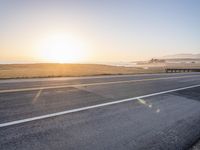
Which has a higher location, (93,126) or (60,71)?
(60,71)

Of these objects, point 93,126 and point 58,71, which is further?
point 58,71

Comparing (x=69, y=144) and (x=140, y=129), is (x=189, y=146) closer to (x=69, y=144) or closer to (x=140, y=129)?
(x=140, y=129)

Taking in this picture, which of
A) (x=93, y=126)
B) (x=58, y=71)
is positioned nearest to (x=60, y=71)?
(x=58, y=71)

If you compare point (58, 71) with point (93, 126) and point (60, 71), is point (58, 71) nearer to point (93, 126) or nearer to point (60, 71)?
point (60, 71)

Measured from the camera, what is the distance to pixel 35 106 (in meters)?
5.54

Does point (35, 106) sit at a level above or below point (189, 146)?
above

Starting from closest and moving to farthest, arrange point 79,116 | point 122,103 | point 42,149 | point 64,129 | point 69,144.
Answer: point 42,149
point 69,144
point 64,129
point 79,116
point 122,103

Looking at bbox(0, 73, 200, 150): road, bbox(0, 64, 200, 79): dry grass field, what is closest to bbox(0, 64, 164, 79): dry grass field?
bbox(0, 64, 200, 79): dry grass field

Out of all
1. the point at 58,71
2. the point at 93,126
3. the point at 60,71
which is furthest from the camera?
the point at 60,71

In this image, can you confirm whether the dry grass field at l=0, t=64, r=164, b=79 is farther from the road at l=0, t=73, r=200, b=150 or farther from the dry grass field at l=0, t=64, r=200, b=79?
the road at l=0, t=73, r=200, b=150

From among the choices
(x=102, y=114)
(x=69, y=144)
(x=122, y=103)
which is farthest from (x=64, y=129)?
(x=122, y=103)

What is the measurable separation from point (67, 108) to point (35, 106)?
99 cm

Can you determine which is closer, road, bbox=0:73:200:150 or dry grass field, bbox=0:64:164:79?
road, bbox=0:73:200:150

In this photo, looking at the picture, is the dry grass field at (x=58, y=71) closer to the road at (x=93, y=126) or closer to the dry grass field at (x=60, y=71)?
the dry grass field at (x=60, y=71)
